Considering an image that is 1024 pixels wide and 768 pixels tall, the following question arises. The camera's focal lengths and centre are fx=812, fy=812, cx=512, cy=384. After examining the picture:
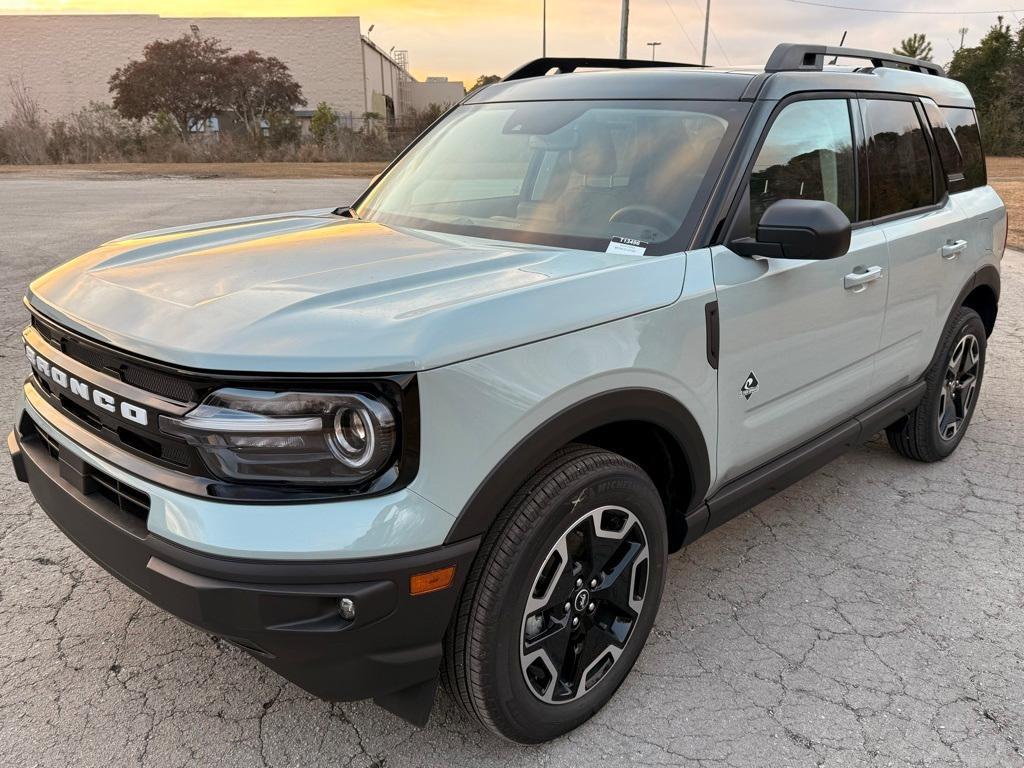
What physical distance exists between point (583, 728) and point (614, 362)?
1.12 m

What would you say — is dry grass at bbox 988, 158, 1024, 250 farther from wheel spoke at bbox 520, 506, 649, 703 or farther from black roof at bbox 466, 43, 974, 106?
wheel spoke at bbox 520, 506, 649, 703

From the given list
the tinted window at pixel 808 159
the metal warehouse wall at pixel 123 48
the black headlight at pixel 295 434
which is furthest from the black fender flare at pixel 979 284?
the metal warehouse wall at pixel 123 48

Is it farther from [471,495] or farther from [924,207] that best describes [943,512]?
[471,495]

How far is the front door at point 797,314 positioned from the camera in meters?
2.57

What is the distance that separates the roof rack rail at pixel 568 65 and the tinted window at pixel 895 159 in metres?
0.93

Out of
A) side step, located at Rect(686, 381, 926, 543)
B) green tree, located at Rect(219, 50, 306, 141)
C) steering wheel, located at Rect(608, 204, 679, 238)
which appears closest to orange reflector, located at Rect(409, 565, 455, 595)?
side step, located at Rect(686, 381, 926, 543)

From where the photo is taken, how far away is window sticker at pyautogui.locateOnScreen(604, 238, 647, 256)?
251cm

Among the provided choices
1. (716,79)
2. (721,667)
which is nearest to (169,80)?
(716,79)

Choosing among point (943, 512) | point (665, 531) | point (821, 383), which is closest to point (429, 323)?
point (665, 531)

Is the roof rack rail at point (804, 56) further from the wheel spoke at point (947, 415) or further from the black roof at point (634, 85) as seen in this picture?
the wheel spoke at point (947, 415)

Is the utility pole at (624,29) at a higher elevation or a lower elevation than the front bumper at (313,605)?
higher

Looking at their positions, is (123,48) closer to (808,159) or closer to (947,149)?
(947,149)

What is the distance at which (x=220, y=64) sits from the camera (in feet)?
153

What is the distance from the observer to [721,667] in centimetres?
269
